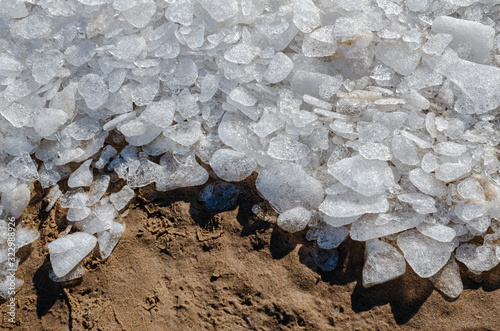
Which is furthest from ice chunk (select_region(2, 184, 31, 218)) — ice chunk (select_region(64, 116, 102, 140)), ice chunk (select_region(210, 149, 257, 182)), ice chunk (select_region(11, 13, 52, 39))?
ice chunk (select_region(210, 149, 257, 182))

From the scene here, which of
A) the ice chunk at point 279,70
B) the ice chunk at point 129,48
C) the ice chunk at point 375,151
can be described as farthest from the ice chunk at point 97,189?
the ice chunk at point 375,151

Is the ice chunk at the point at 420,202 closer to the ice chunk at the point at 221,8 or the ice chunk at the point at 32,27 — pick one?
the ice chunk at the point at 221,8

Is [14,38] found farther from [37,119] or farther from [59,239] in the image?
[59,239]

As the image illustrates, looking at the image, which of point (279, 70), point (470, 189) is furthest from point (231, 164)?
point (470, 189)

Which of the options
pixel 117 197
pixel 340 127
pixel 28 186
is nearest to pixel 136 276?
pixel 117 197

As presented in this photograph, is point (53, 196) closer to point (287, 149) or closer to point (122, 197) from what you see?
point (122, 197)
